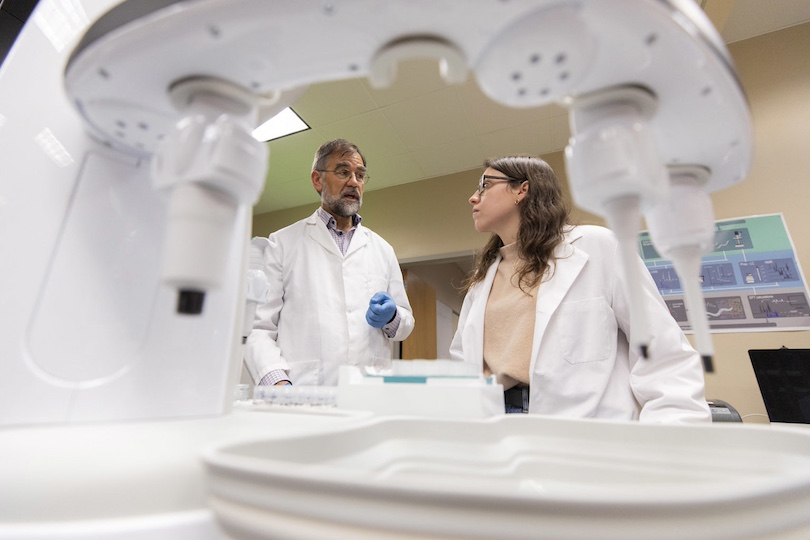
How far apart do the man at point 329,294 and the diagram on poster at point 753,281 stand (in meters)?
1.35

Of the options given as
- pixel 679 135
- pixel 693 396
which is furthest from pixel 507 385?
pixel 679 135

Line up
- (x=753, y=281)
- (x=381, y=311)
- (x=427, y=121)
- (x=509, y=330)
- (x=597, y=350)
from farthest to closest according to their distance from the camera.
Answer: (x=427, y=121)
(x=753, y=281)
(x=381, y=311)
(x=509, y=330)
(x=597, y=350)

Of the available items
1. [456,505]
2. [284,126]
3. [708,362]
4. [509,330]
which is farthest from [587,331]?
[284,126]

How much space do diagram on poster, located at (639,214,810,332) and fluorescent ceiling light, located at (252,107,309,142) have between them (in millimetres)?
2048

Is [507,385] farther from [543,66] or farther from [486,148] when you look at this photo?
[486,148]

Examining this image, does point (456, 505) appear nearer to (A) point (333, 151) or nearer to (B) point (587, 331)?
(B) point (587, 331)

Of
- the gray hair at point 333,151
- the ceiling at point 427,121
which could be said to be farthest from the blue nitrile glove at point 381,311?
the ceiling at point 427,121

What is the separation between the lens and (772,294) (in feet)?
5.58

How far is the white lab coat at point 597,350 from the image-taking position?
0.73m

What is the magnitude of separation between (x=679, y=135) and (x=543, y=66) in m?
0.10

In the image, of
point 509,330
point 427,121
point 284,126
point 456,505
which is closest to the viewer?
point 456,505

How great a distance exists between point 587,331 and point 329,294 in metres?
0.83

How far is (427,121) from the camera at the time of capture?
7.46 ft

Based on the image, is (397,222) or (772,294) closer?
(772,294)
